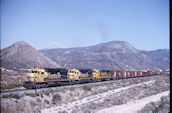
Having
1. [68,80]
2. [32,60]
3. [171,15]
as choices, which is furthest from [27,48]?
[171,15]

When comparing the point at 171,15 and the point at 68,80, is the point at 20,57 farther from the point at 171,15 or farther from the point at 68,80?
the point at 171,15

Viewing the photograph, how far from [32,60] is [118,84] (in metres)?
41.6

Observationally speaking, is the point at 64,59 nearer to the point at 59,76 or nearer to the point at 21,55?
the point at 21,55

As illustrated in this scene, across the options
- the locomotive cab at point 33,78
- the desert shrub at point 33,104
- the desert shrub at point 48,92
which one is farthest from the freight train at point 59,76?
the desert shrub at point 33,104

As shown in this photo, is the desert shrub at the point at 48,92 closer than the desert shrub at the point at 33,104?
No

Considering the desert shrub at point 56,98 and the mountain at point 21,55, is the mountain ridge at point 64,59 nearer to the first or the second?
the mountain at point 21,55

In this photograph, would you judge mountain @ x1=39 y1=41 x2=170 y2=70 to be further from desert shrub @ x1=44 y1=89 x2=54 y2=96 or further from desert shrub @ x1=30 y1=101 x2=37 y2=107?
desert shrub @ x1=30 y1=101 x2=37 y2=107

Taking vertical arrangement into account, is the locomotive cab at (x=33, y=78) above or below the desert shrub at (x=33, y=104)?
above

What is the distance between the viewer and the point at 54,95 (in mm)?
28109

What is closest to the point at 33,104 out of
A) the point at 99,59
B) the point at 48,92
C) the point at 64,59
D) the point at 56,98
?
the point at 48,92

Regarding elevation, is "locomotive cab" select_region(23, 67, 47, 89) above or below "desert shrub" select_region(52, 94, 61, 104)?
above

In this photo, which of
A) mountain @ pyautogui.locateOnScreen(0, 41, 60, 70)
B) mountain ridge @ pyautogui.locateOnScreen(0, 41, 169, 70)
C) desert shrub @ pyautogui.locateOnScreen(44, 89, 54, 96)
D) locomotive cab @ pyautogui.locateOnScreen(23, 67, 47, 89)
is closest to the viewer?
desert shrub @ pyautogui.locateOnScreen(44, 89, 54, 96)

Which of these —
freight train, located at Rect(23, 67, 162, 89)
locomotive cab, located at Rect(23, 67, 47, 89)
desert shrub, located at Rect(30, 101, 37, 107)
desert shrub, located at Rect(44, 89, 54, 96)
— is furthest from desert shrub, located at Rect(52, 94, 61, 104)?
locomotive cab, located at Rect(23, 67, 47, 89)

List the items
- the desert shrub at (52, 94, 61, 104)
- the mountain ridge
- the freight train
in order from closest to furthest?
the desert shrub at (52, 94, 61, 104)
the freight train
the mountain ridge
